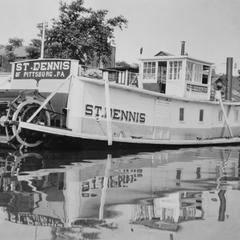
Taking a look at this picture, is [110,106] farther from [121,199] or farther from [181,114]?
[121,199]

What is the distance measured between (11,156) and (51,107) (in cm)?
403

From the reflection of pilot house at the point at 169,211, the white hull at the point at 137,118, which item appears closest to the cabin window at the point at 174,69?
the white hull at the point at 137,118

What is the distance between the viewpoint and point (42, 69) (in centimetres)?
1820

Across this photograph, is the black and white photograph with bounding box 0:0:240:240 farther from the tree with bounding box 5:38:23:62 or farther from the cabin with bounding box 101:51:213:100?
the tree with bounding box 5:38:23:62

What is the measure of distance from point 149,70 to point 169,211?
14869 mm

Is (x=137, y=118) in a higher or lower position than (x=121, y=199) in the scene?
higher

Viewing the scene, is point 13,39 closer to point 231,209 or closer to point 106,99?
point 106,99

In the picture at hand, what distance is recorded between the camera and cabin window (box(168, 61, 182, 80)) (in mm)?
20719

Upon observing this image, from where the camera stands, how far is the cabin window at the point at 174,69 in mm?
20719

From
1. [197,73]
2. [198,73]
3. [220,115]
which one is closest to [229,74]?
[220,115]

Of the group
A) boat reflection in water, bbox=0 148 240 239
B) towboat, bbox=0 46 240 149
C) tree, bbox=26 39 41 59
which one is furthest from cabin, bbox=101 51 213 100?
tree, bbox=26 39 41 59

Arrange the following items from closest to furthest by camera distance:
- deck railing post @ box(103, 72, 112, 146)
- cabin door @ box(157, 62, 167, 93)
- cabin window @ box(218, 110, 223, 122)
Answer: deck railing post @ box(103, 72, 112, 146)
cabin door @ box(157, 62, 167, 93)
cabin window @ box(218, 110, 223, 122)

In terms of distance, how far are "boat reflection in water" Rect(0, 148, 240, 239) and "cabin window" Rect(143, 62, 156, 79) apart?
29.4ft

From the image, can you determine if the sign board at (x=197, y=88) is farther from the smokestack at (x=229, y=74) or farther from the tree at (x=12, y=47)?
the tree at (x=12, y=47)
